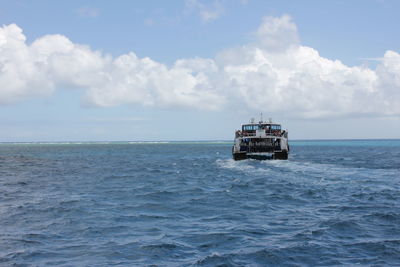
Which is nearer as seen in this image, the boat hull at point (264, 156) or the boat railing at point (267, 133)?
the boat hull at point (264, 156)

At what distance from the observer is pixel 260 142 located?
6294cm

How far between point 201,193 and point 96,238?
13436 mm

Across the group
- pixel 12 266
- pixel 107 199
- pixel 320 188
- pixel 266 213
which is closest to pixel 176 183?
pixel 107 199

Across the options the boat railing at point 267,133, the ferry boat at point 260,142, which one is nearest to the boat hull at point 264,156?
the ferry boat at point 260,142

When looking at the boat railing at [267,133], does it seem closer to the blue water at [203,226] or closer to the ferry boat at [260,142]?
the ferry boat at [260,142]

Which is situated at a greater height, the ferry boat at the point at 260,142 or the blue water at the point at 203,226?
the ferry boat at the point at 260,142

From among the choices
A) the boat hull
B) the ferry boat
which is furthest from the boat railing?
the boat hull

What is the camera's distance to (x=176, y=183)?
35.6 m

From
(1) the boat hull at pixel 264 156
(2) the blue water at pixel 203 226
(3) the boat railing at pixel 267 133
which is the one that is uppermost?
(3) the boat railing at pixel 267 133

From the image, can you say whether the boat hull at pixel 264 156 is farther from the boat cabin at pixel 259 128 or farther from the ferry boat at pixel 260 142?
the boat cabin at pixel 259 128

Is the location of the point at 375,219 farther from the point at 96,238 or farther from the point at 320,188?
the point at 96,238

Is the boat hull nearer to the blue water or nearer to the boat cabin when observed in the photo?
the boat cabin

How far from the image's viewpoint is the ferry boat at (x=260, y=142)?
5932cm

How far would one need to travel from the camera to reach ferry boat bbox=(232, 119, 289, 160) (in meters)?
59.3
